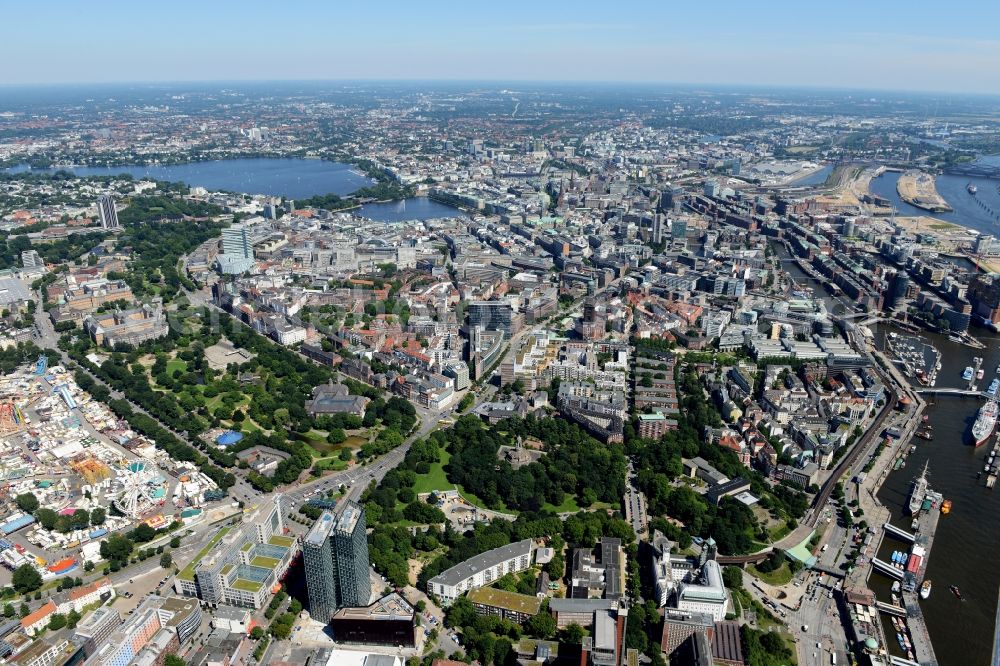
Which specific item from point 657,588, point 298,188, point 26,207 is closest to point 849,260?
point 657,588

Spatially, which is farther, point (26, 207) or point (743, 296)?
Result: point (26, 207)

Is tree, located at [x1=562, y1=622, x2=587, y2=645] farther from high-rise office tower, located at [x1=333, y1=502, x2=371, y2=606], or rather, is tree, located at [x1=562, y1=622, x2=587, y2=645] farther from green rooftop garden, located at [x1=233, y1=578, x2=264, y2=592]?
green rooftop garden, located at [x1=233, y1=578, x2=264, y2=592]

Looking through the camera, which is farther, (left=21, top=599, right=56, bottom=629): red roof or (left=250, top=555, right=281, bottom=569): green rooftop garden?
(left=250, top=555, right=281, bottom=569): green rooftop garden

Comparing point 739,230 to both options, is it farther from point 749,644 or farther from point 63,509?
point 63,509

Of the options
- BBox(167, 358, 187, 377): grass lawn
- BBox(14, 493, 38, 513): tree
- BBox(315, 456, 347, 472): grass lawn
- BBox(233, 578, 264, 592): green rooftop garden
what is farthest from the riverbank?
BBox(14, 493, 38, 513): tree

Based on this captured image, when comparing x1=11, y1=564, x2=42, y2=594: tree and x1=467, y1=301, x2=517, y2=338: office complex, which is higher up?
x1=467, y1=301, x2=517, y2=338: office complex
